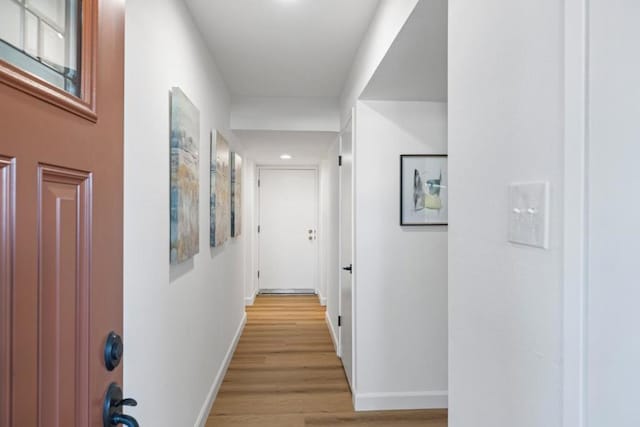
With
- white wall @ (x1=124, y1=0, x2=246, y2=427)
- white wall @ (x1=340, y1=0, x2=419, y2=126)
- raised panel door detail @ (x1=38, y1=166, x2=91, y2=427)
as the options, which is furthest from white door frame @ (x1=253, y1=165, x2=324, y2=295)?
raised panel door detail @ (x1=38, y1=166, x2=91, y2=427)

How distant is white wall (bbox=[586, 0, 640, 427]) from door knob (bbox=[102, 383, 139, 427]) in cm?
81

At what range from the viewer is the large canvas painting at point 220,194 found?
2.47 meters

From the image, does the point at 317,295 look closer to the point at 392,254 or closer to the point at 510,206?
the point at 392,254

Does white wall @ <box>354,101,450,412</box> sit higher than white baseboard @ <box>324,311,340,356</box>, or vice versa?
white wall @ <box>354,101,450,412</box>

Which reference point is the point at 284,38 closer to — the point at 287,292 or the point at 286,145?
the point at 286,145

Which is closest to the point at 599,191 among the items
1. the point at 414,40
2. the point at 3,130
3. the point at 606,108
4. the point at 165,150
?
the point at 606,108

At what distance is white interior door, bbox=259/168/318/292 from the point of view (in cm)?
591

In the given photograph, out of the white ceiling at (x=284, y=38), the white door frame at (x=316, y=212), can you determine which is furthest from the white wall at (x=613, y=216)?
the white door frame at (x=316, y=212)

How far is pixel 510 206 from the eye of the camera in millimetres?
739

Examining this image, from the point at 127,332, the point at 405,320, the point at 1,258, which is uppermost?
the point at 1,258

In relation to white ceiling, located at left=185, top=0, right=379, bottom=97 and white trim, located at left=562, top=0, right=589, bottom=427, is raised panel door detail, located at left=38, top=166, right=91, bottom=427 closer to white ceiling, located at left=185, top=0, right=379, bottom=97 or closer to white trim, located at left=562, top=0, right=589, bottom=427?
white trim, located at left=562, top=0, right=589, bottom=427

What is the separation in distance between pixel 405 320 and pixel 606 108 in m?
2.20

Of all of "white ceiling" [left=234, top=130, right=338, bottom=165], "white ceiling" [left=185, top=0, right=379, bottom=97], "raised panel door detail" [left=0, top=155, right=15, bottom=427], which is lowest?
"raised panel door detail" [left=0, top=155, right=15, bottom=427]

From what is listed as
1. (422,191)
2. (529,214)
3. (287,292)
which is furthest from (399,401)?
(287,292)
